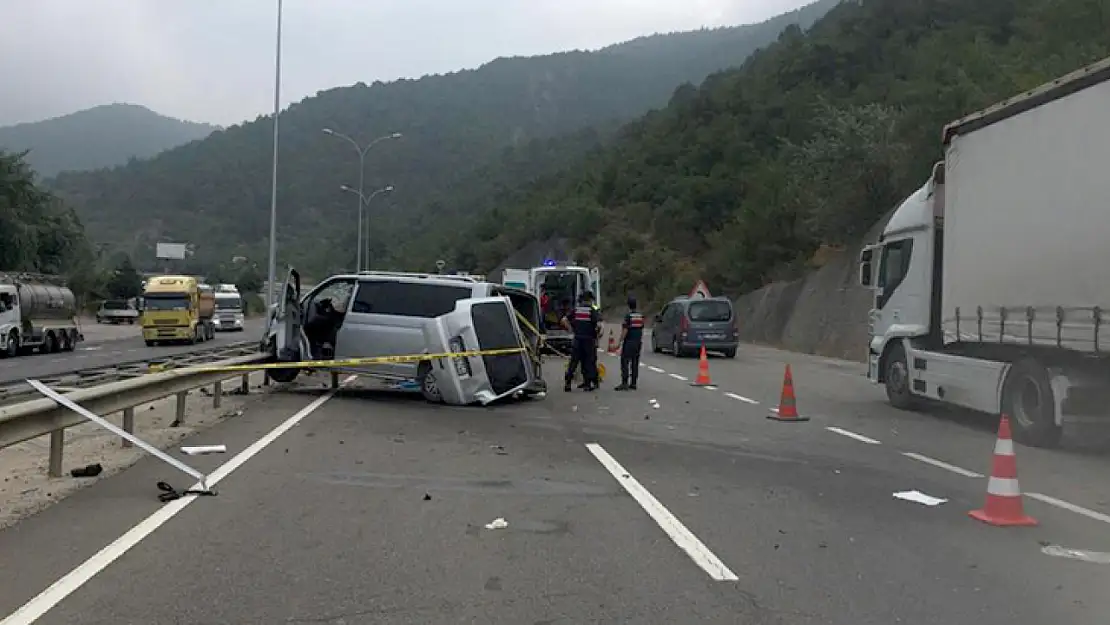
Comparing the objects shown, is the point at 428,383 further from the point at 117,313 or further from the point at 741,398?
the point at 117,313

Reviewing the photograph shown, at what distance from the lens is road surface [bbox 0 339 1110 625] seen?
560 centimetres

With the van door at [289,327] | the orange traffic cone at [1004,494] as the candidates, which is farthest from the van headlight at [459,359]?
the orange traffic cone at [1004,494]

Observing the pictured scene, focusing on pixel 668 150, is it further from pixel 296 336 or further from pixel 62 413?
pixel 62 413

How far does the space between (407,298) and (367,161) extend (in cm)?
9674

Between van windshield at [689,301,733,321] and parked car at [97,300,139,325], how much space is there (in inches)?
2329

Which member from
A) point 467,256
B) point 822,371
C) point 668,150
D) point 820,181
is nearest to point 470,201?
point 467,256

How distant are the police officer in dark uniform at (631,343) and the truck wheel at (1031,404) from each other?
7.04 m

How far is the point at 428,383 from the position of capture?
1591cm

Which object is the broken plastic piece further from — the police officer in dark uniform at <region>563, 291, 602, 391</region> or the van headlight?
the police officer in dark uniform at <region>563, 291, 602, 391</region>

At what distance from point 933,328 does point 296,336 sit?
9.82 meters

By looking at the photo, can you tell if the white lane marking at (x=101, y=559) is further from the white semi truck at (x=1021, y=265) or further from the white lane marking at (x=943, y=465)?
the white semi truck at (x=1021, y=265)

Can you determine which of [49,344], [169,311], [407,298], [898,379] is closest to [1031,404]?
[898,379]

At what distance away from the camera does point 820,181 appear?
46188 millimetres

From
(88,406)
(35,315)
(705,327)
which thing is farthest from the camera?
(35,315)
